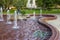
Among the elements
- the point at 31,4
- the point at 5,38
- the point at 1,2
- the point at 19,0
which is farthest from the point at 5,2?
the point at 5,38

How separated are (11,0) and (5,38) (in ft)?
50.9

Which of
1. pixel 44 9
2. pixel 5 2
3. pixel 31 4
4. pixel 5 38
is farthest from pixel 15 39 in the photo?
pixel 31 4

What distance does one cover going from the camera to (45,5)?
22.4 m

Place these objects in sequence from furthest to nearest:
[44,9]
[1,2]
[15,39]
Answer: [44,9] → [1,2] → [15,39]

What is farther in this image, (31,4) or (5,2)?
(31,4)

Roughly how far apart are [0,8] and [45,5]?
536cm

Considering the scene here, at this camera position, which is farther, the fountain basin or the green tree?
the green tree

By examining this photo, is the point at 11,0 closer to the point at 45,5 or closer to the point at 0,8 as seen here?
the point at 0,8

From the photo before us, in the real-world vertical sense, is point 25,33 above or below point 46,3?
above

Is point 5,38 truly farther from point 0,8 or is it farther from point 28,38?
point 0,8

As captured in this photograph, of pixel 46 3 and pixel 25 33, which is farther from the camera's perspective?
pixel 46 3

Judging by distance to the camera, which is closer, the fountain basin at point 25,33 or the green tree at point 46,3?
the fountain basin at point 25,33

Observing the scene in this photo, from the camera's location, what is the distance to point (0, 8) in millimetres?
21938

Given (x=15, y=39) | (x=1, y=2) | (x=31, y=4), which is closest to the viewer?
(x=15, y=39)
